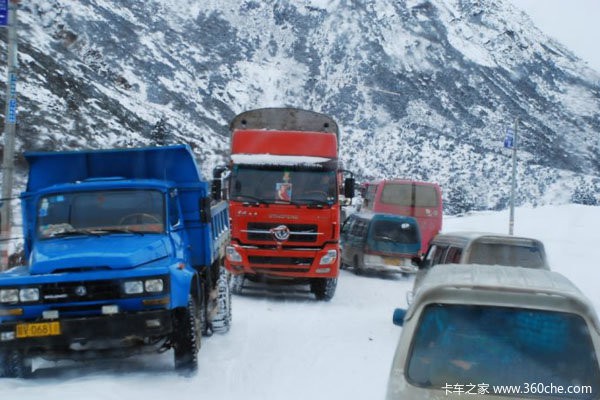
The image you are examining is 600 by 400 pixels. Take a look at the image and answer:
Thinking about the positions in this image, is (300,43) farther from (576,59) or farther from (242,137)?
(242,137)

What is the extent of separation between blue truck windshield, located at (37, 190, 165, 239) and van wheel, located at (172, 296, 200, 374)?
119 centimetres

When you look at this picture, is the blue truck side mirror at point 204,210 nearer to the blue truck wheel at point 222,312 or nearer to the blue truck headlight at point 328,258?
the blue truck wheel at point 222,312

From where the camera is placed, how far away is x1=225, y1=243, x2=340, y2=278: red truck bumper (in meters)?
14.1

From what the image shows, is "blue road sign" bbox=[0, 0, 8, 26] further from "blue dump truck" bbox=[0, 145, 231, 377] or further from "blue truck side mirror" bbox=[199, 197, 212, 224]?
"blue truck side mirror" bbox=[199, 197, 212, 224]

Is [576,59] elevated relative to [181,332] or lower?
elevated

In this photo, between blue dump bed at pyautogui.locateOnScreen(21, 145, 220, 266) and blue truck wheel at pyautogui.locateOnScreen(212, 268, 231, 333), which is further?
blue truck wheel at pyautogui.locateOnScreen(212, 268, 231, 333)

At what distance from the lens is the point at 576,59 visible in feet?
367

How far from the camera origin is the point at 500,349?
3.70m

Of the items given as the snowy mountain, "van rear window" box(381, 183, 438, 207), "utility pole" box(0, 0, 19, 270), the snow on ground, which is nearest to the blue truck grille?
the snow on ground

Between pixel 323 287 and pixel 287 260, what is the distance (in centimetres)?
99

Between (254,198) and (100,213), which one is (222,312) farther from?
(254,198)

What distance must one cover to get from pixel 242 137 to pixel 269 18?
84.0 meters

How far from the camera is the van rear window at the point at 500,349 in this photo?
142 inches

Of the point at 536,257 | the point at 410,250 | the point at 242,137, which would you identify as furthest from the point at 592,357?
the point at 410,250
